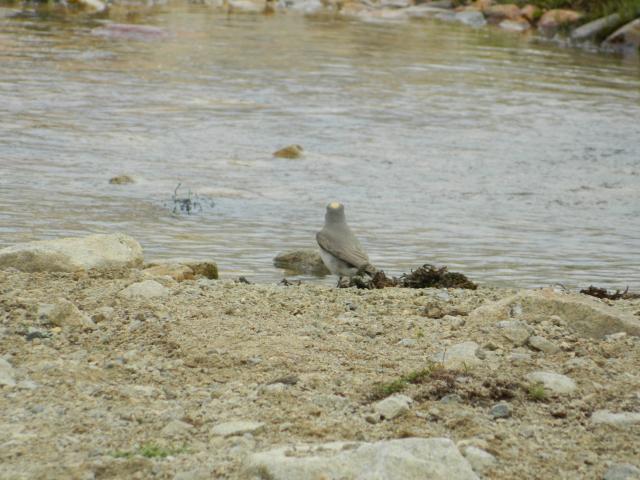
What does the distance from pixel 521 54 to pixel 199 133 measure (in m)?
11.3

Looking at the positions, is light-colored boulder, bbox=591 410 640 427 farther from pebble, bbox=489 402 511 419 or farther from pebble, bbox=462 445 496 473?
pebble, bbox=462 445 496 473

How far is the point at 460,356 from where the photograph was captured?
16.5 feet

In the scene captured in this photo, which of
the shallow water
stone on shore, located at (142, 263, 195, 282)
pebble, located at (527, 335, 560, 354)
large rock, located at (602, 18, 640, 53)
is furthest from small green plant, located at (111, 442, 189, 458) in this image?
large rock, located at (602, 18, 640, 53)

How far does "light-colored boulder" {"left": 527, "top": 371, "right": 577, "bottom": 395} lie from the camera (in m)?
4.69

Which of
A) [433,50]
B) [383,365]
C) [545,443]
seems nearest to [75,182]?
[383,365]

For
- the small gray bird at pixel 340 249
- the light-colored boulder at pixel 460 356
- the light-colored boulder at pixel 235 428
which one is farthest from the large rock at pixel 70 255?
the light-colored boulder at pixel 235 428

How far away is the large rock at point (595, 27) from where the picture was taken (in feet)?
89.9

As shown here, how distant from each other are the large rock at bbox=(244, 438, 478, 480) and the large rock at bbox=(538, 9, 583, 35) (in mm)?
26525

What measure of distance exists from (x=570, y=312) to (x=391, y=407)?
1492 mm

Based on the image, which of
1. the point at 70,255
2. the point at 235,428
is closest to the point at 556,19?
the point at 70,255

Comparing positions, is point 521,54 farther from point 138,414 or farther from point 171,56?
point 138,414

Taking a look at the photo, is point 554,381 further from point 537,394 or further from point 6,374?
point 6,374

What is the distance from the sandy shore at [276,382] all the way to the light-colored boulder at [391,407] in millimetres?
16

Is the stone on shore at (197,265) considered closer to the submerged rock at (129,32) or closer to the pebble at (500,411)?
the pebble at (500,411)
